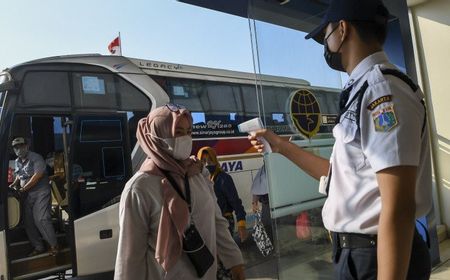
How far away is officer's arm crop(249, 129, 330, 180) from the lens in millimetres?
1765

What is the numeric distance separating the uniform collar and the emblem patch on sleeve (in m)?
0.20

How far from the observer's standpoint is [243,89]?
913 cm

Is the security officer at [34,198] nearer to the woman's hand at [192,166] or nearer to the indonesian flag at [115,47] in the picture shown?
the indonesian flag at [115,47]

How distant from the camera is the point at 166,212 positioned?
81.7 inches

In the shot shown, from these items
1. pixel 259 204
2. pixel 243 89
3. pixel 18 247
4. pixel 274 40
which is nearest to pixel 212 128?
pixel 243 89

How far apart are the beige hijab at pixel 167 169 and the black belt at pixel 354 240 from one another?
0.91 meters

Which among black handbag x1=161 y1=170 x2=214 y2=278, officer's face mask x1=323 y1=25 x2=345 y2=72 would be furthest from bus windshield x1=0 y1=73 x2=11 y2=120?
officer's face mask x1=323 y1=25 x2=345 y2=72

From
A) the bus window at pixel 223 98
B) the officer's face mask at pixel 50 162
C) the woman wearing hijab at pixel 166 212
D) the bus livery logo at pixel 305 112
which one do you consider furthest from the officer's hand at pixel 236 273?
the bus window at pixel 223 98

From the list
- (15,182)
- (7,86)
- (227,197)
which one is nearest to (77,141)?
(15,182)

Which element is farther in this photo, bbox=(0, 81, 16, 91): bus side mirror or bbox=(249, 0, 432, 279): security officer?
bbox=(0, 81, 16, 91): bus side mirror

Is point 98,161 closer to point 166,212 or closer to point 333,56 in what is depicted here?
point 166,212

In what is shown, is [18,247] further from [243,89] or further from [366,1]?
[366,1]

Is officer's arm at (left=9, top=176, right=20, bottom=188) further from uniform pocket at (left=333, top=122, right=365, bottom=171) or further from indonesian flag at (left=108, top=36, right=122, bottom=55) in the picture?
uniform pocket at (left=333, top=122, right=365, bottom=171)

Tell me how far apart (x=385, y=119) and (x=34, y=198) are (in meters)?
6.16
